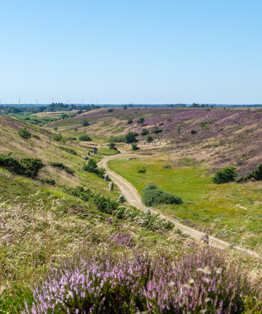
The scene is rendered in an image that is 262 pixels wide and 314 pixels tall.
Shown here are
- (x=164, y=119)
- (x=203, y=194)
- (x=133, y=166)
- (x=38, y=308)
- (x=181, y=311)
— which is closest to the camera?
(x=181, y=311)

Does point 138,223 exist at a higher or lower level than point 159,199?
higher

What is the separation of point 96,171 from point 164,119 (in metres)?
75.6

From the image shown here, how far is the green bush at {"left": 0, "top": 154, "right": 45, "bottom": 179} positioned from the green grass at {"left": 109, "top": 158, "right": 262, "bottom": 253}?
14.2m

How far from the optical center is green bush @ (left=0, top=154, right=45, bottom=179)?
22.6m

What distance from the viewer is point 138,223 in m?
8.48

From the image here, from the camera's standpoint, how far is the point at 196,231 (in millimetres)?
21812

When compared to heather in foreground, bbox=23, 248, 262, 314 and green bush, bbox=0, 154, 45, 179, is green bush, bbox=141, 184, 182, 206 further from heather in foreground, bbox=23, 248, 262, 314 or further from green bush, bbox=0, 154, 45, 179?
heather in foreground, bbox=23, 248, 262, 314

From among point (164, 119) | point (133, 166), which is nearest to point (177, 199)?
point (133, 166)

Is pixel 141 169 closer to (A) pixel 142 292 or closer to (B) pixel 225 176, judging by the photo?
(B) pixel 225 176

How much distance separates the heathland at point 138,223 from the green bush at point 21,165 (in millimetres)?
92

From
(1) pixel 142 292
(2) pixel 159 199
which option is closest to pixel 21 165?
(2) pixel 159 199

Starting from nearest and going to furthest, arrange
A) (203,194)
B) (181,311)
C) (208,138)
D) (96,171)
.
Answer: (181,311)
(203,194)
(96,171)
(208,138)

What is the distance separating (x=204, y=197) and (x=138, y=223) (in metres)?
27.2

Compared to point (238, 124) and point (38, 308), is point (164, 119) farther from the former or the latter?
point (38, 308)
